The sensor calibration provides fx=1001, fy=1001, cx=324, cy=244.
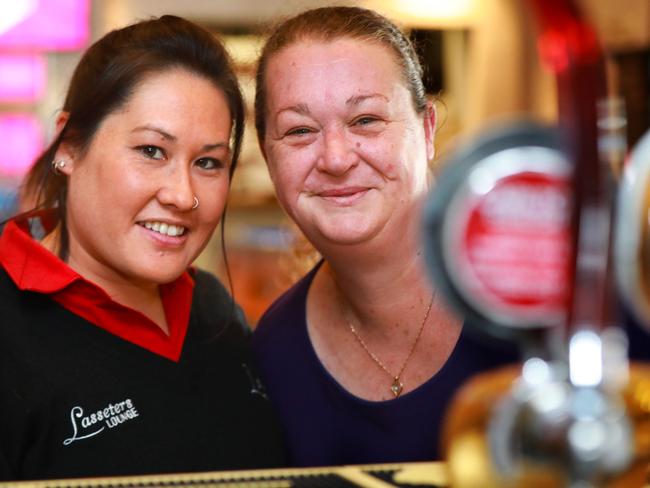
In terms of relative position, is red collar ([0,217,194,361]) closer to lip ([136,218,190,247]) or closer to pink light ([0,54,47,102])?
lip ([136,218,190,247])

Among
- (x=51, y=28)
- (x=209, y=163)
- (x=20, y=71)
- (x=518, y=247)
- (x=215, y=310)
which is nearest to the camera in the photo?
(x=518, y=247)

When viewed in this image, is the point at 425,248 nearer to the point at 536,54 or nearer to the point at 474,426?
the point at 474,426

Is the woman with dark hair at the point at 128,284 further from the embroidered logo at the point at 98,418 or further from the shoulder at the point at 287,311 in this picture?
the shoulder at the point at 287,311

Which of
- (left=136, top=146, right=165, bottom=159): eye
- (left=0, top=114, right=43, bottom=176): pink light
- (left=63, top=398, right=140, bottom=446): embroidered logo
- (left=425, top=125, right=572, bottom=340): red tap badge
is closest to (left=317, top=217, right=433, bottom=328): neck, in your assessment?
(left=136, top=146, right=165, bottom=159): eye

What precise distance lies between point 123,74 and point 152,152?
0.13m

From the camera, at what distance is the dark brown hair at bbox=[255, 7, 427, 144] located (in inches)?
63.1

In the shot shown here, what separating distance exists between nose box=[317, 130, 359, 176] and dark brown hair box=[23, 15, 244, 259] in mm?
177

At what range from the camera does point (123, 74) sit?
1460 millimetres

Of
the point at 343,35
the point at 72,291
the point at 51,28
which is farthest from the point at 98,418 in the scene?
the point at 51,28

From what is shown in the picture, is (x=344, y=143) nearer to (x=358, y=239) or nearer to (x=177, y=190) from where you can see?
(x=358, y=239)

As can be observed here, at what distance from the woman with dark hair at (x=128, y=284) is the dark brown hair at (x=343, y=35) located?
9 cm

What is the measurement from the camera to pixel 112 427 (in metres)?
1.30

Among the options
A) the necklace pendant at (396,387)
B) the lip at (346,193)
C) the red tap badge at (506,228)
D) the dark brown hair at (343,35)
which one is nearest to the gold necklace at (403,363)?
the necklace pendant at (396,387)

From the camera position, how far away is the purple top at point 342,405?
1.50 m
